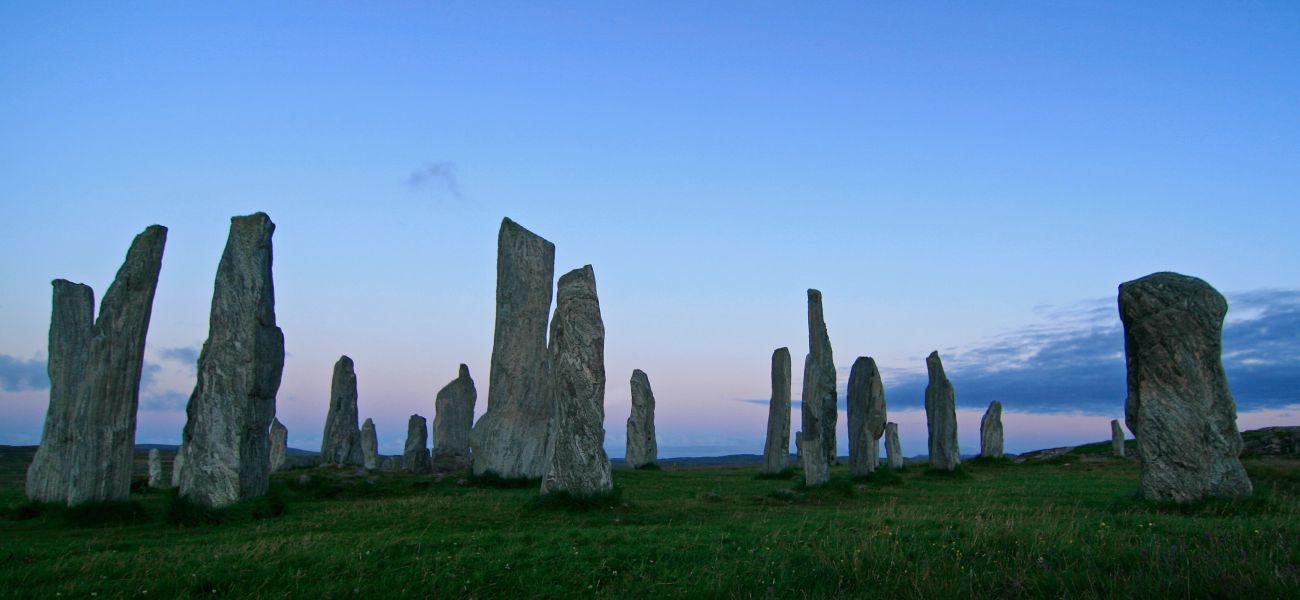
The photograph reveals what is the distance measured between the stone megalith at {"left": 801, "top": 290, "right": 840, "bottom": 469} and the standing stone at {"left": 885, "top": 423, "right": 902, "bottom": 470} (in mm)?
13696

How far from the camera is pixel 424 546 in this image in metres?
9.82

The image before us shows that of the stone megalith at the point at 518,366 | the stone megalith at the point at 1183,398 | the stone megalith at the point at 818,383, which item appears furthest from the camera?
the stone megalith at the point at 818,383

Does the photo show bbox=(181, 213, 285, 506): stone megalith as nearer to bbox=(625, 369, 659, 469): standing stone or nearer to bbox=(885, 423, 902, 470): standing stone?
bbox=(625, 369, 659, 469): standing stone

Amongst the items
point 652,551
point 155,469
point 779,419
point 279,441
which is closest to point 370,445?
point 279,441

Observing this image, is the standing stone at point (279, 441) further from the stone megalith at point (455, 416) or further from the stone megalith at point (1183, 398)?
the stone megalith at point (1183, 398)

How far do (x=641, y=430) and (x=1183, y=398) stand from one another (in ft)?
83.4

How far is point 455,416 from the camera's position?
3197 centimetres

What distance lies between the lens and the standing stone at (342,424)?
97.4 ft

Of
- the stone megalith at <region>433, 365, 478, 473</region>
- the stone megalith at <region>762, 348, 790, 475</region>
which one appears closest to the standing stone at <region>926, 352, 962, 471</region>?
the stone megalith at <region>762, 348, 790, 475</region>

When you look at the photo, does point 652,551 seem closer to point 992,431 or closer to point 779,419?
point 779,419

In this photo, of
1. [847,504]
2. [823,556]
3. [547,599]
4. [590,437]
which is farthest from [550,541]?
[847,504]

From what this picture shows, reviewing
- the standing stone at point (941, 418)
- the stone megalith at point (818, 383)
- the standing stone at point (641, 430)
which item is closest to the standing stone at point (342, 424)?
the standing stone at point (641, 430)

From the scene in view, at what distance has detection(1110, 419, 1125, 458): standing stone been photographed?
41.4 meters

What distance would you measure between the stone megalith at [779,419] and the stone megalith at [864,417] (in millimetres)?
3052
